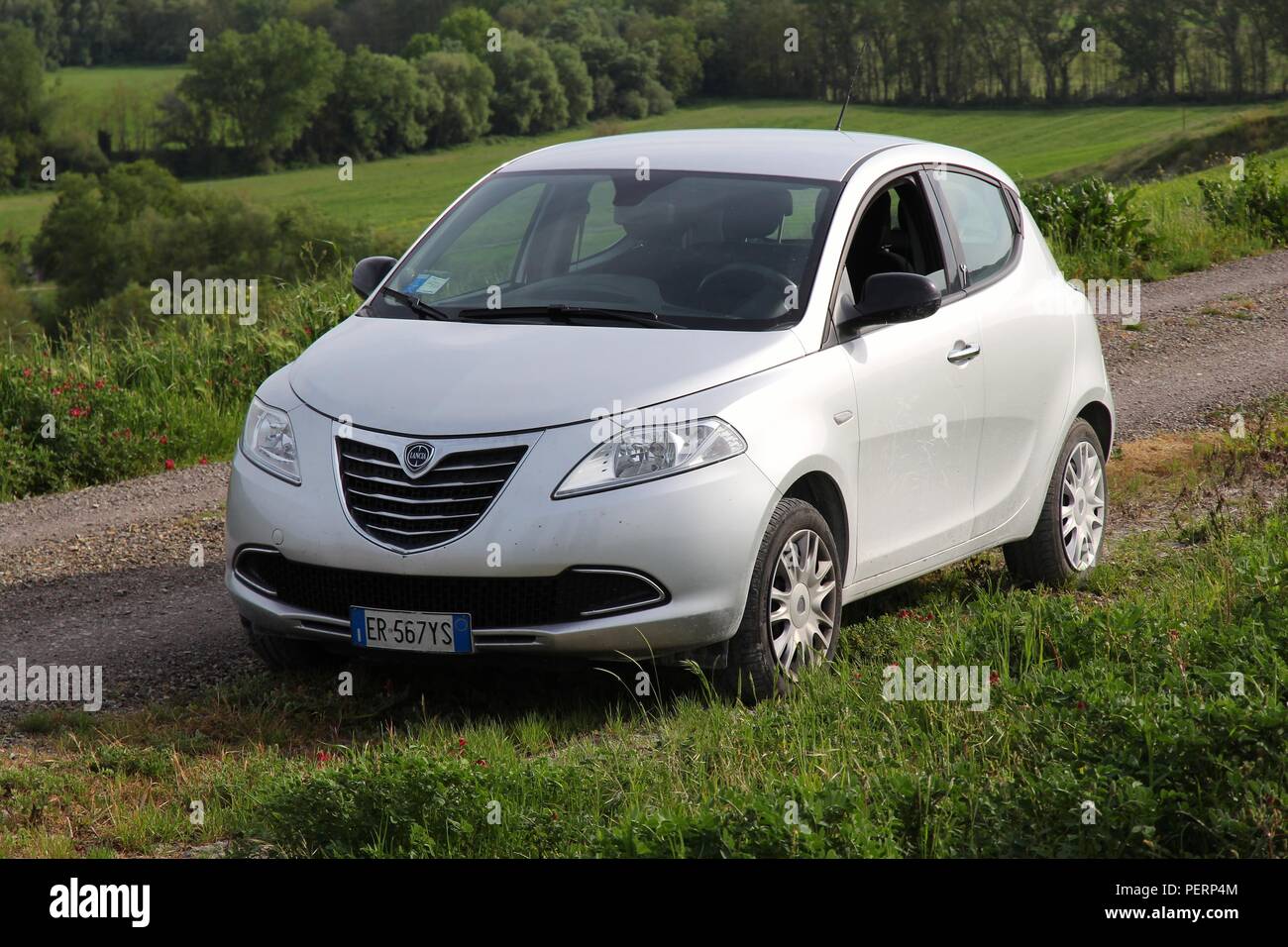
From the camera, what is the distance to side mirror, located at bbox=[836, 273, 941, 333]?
5781 millimetres

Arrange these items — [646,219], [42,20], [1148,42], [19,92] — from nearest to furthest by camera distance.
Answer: [646,219] → [1148,42] → [19,92] → [42,20]

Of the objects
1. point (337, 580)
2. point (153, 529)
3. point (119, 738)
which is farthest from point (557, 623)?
point (153, 529)

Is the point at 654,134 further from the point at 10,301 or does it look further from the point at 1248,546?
the point at 10,301

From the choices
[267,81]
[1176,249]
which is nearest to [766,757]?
[1176,249]

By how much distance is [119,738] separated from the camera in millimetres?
5363

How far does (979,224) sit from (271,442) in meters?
3.23

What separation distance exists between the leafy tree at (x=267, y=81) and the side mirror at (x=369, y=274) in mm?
85893

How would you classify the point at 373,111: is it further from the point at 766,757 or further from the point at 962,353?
the point at 766,757

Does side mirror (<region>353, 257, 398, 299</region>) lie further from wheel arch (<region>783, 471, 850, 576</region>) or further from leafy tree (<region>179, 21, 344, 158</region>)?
leafy tree (<region>179, 21, 344, 158</region>)

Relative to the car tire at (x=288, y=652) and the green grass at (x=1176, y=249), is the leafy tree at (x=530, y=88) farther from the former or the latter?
the car tire at (x=288, y=652)

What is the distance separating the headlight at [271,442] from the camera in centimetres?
545

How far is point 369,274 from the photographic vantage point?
680cm

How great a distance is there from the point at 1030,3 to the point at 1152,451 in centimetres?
7094

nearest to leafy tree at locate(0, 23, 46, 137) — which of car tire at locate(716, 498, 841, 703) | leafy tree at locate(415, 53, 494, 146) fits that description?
leafy tree at locate(415, 53, 494, 146)
